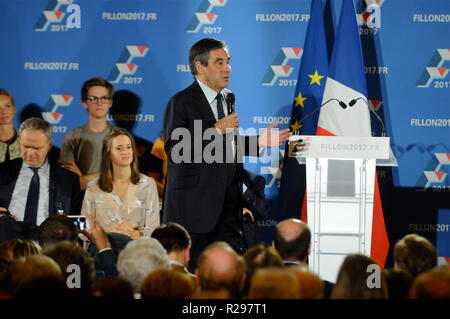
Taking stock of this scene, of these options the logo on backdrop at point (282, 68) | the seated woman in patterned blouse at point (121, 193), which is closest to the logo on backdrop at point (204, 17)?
the logo on backdrop at point (282, 68)

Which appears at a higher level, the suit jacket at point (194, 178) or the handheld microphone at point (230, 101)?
the handheld microphone at point (230, 101)

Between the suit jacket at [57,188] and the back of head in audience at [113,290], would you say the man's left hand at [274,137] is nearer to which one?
the suit jacket at [57,188]

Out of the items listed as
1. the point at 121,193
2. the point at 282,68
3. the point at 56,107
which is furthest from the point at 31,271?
the point at 282,68

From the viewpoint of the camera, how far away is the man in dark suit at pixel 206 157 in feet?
15.9

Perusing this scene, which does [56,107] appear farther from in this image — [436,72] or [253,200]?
[436,72]

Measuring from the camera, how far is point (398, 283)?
3.35 metres

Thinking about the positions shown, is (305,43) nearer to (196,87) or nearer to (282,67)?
→ (282,67)

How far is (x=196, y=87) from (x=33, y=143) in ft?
4.78

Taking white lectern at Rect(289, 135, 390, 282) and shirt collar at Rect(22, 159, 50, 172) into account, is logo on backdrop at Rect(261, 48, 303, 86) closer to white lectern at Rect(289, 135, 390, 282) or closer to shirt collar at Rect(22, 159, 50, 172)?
white lectern at Rect(289, 135, 390, 282)

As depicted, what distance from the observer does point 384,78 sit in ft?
23.2

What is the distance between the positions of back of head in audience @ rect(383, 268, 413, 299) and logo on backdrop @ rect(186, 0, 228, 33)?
165 inches

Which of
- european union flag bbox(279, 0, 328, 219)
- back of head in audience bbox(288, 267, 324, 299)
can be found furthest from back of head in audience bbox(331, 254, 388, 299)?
european union flag bbox(279, 0, 328, 219)

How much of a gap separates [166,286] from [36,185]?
309 cm

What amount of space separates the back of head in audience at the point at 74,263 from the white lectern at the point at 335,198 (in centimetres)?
223
